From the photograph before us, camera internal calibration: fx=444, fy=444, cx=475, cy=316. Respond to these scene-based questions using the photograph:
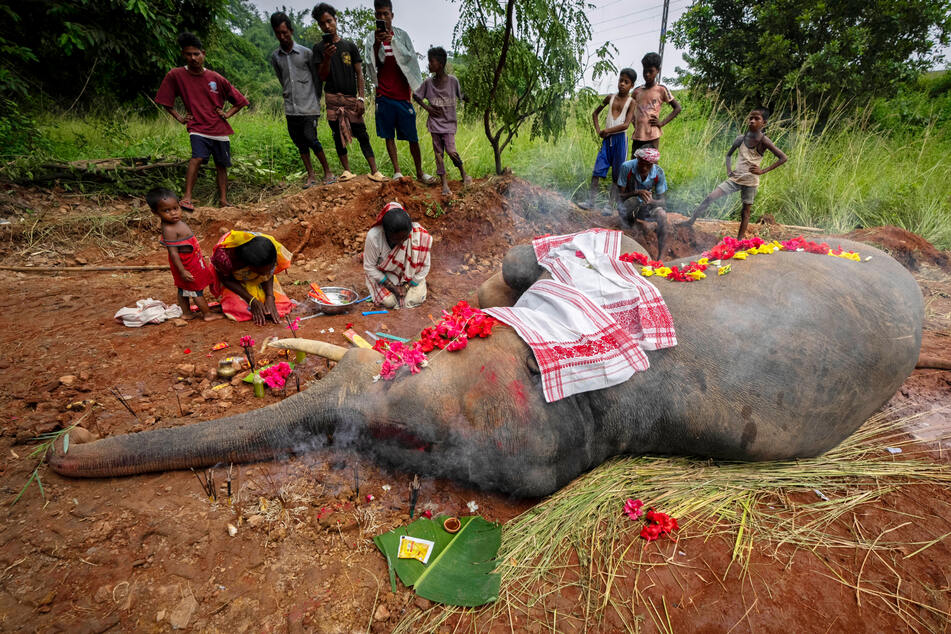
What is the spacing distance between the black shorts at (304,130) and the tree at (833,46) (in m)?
8.19

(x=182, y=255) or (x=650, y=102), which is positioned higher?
(x=650, y=102)

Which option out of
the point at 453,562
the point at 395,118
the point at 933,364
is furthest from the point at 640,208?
the point at 453,562

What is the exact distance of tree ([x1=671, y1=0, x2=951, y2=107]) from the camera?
8.06 metres

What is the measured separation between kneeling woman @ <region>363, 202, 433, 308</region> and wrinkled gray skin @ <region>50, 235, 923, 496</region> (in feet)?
6.58

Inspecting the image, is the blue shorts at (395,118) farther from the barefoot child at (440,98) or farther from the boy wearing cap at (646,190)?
the boy wearing cap at (646,190)

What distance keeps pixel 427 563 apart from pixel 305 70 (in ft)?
19.7

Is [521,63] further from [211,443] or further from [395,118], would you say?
[211,443]

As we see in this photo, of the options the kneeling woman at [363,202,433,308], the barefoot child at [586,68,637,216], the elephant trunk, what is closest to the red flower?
the elephant trunk

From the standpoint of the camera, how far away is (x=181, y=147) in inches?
275

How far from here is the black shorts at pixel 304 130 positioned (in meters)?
5.88

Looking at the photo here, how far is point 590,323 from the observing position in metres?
2.15

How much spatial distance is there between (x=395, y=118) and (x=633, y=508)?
5487 millimetres

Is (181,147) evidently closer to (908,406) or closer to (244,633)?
(244,633)

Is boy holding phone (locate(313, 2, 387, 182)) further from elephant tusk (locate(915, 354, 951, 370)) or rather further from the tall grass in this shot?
elephant tusk (locate(915, 354, 951, 370))
